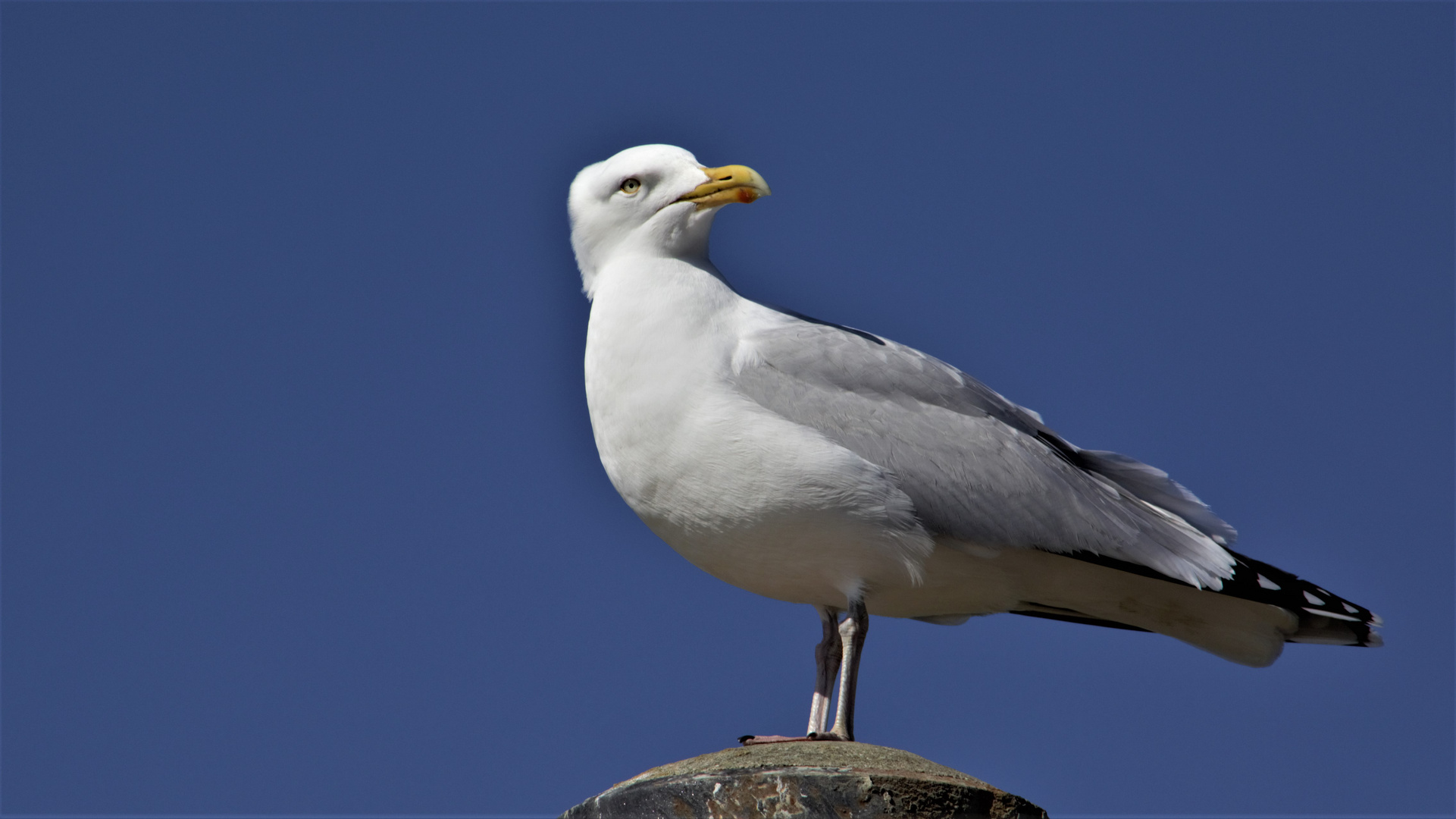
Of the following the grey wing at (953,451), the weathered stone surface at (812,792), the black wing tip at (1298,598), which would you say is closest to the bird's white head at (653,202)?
the grey wing at (953,451)

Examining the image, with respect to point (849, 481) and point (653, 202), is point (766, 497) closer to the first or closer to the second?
point (849, 481)

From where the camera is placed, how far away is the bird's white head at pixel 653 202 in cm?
696

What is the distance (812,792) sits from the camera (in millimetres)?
4785

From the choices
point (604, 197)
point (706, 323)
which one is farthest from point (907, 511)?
point (604, 197)

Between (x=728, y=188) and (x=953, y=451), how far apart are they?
176 centimetres

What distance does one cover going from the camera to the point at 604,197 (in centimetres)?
722

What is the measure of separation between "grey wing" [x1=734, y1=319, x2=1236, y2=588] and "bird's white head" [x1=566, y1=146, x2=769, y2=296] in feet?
2.43

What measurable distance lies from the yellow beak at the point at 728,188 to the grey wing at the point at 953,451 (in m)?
0.70

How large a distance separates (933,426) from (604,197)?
2146 mm

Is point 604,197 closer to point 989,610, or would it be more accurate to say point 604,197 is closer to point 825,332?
point 825,332

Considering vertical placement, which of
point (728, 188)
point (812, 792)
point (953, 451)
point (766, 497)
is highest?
point (728, 188)

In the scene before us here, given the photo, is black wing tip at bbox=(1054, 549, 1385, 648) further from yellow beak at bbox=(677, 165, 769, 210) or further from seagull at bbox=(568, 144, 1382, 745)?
yellow beak at bbox=(677, 165, 769, 210)

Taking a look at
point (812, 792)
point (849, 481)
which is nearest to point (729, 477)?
point (849, 481)

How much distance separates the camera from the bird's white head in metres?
6.96
